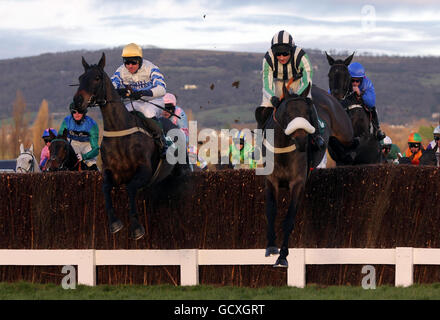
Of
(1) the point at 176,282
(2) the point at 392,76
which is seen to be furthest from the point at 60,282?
(2) the point at 392,76

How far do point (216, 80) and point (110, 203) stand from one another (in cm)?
13700

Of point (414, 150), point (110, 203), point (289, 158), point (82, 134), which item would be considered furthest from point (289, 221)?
point (414, 150)

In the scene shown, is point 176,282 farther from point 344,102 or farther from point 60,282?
point 344,102

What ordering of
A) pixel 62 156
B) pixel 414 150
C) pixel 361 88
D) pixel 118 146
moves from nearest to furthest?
pixel 118 146
pixel 62 156
pixel 361 88
pixel 414 150

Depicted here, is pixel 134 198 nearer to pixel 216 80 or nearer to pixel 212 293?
pixel 212 293

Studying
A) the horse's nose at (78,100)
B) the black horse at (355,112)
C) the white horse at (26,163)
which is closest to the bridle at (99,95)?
the horse's nose at (78,100)

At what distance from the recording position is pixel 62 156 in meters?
12.5

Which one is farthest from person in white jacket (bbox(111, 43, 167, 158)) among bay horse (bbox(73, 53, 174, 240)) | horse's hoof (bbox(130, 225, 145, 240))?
horse's hoof (bbox(130, 225, 145, 240))

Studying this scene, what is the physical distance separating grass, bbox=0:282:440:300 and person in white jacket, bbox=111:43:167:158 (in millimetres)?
1878

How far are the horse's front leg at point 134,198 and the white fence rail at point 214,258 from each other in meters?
0.56

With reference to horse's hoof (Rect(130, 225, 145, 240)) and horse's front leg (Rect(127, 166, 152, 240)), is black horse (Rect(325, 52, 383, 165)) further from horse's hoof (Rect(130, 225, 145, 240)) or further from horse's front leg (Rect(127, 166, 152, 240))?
horse's hoof (Rect(130, 225, 145, 240))

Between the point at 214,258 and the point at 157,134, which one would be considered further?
the point at 157,134

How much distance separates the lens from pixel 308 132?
9977 millimetres

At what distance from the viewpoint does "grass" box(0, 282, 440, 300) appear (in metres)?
9.71
